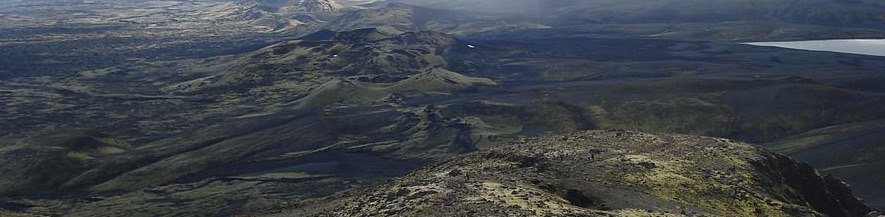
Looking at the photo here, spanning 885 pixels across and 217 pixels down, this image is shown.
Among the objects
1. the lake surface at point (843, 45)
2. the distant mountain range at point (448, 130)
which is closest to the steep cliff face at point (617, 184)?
the distant mountain range at point (448, 130)

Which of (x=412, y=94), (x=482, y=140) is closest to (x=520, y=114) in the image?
(x=482, y=140)

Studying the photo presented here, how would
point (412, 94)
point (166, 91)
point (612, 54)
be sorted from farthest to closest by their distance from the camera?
point (612, 54) < point (166, 91) < point (412, 94)

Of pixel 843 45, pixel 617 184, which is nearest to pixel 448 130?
pixel 617 184

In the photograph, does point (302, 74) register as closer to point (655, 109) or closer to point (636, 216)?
point (655, 109)

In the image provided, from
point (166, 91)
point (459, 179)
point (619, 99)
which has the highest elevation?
point (459, 179)

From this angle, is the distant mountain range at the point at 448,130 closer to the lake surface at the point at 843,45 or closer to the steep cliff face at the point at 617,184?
the steep cliff face at the point at 617,184

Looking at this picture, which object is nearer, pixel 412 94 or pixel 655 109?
pixel 655 109

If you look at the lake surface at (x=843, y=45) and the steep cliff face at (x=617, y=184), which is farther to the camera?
the lake surface at (x=843, y=45)

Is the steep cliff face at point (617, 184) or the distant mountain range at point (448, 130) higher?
the steep cliff face at point (617, 184)

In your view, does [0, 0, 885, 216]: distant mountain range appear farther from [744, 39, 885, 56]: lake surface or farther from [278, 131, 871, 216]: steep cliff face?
[744, 39, 885, 56]: lake surface
